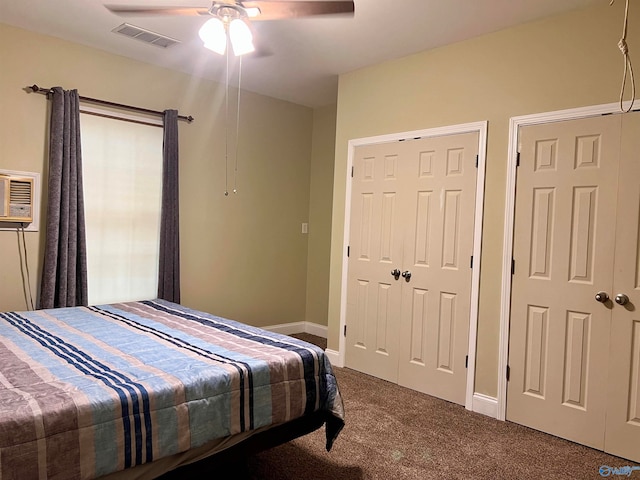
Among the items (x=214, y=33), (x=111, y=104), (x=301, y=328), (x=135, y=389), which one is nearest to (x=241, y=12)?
(x=214, y=33)

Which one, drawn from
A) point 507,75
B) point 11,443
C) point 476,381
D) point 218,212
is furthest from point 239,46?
point 476,381

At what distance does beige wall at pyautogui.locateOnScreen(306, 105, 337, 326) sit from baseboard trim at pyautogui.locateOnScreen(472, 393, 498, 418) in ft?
7.45

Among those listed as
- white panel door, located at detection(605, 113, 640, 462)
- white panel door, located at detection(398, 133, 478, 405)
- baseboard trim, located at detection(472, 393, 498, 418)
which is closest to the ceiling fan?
white panel door, located at detection(398, 133, 478, 405)

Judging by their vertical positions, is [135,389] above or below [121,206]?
below

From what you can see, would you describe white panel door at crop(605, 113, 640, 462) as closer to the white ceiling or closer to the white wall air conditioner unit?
the white ceiling

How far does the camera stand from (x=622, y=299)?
270cm

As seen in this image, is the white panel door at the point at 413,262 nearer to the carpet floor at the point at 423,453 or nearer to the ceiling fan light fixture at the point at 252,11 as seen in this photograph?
the carpet floor at the point at 423,453

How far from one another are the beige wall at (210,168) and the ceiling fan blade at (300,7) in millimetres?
2121

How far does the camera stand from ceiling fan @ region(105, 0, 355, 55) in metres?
2.22

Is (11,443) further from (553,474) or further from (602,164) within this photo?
(602,164)

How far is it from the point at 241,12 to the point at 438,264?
2216mm

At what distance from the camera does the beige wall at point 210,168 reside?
11.5 feet

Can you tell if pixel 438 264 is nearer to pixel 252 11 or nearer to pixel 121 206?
pixel 252 11

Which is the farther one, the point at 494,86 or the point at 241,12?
the point at 494,86
